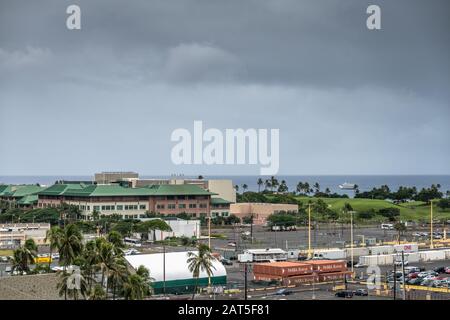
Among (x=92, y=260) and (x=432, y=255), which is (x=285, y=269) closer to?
(x=92, y=260)

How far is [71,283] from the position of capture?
19.3m

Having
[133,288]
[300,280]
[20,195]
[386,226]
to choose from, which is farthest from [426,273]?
[20,195]

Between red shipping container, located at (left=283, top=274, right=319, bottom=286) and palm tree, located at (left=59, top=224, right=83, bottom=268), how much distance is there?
10124 millimetres

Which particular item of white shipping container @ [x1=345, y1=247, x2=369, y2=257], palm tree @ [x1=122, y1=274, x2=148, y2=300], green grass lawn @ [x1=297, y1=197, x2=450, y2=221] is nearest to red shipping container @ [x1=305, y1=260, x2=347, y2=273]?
white shipping container @ [x1=345, y1=247, x2=369, y2=257]

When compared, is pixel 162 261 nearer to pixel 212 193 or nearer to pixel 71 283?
pixel 71 283

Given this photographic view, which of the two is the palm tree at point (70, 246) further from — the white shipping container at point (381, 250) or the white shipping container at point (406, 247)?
the white shipping container at point (406, 247)

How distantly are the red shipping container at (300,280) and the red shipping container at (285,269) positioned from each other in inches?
6.9

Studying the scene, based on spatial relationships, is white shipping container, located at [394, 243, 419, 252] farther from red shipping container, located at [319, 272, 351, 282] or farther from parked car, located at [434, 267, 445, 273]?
red shipping container, located at [319, 272, 351, 282]

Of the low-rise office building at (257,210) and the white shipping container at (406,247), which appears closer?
the white shipping container at (406,247)

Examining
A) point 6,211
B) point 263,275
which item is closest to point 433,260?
point 263,275

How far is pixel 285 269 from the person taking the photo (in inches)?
1167

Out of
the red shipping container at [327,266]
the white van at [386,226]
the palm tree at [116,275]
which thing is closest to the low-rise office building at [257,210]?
the white van at [386,226]

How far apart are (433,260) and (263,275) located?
13777 mm

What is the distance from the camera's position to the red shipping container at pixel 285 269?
29.7 meters
